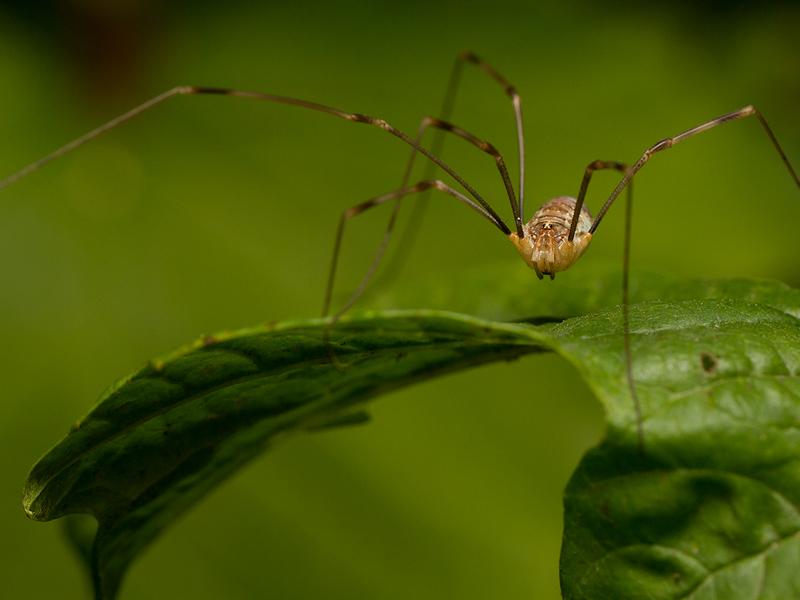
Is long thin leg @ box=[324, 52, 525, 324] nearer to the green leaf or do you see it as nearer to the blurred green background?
the blurred green background

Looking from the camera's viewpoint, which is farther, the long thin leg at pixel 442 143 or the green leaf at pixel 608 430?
the long thin leg at pixel 442 143

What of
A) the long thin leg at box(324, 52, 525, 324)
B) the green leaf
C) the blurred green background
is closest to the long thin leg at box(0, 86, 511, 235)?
the long thin leg at box(324, 52, 525, 324)

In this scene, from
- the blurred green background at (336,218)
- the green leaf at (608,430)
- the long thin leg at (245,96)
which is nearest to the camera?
the green leaf at (608,430)

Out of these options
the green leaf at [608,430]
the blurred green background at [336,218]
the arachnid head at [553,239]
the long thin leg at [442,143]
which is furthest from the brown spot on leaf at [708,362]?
the arachnid head at [553,239]

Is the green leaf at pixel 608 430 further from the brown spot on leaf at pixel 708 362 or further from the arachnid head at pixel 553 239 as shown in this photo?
the arachnid head at pixel 553 239

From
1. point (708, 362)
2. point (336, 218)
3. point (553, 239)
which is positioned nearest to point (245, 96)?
point (553, 239)

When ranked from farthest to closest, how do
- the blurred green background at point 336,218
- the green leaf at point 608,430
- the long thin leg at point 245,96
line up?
1. the blurred green background at point 336,218
2. the long thin leg at point 245,96
3. the green leaf at point 608,430
